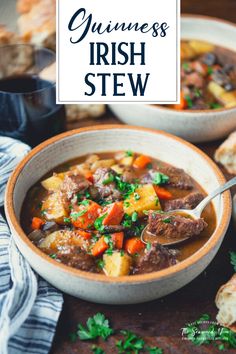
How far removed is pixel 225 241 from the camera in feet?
11.0

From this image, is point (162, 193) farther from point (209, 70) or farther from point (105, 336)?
point (209, 70)

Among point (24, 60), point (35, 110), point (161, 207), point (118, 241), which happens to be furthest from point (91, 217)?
point (24, 60)

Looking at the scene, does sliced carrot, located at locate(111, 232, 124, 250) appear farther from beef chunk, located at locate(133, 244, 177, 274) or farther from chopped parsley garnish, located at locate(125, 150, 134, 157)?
chopped parsley garnish, located at locate(125, 150, 134, 157)

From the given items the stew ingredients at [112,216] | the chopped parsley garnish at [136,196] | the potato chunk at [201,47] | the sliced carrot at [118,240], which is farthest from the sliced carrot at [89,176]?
the potato chunk at [201,47]

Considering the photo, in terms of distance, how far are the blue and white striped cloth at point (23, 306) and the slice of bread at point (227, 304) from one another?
0.87 meters

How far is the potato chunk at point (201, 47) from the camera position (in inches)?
190

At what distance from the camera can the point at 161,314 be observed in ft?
9.53

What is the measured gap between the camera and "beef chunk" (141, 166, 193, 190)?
3.52m

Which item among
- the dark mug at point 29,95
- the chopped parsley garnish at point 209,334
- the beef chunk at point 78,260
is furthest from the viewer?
the dark mug at point 29,95

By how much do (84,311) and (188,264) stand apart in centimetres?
64

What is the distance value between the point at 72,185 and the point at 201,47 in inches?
88.2

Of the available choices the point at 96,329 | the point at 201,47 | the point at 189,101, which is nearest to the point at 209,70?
the point at 201,47

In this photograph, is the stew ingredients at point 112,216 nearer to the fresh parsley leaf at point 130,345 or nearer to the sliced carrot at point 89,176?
the sliced carrot at point 89,176

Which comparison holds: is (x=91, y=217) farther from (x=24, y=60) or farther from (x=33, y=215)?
(x=24, y=60)
